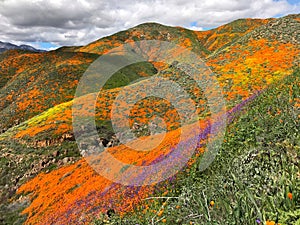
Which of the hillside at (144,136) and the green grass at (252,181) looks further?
the hillside at (144,136)

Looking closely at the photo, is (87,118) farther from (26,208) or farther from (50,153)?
(26,208)

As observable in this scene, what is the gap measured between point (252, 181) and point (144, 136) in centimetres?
2305

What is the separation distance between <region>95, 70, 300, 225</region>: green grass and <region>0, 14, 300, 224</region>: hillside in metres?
0.04

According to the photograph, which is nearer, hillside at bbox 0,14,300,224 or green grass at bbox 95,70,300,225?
green grass at bbox 95,70,300,225

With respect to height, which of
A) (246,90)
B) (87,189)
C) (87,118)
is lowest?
(87,189)

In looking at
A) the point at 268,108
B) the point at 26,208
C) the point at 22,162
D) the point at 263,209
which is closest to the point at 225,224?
the point at 263,209

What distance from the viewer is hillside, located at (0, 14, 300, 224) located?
5.97 metres

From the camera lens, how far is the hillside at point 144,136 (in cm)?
597

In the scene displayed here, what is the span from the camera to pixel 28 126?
3328 cm

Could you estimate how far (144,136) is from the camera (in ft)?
88.9

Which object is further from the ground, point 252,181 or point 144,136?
point 252,181

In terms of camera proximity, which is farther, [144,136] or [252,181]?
[144,136]

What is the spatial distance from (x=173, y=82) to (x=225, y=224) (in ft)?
115

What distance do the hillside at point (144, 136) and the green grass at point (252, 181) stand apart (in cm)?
4
